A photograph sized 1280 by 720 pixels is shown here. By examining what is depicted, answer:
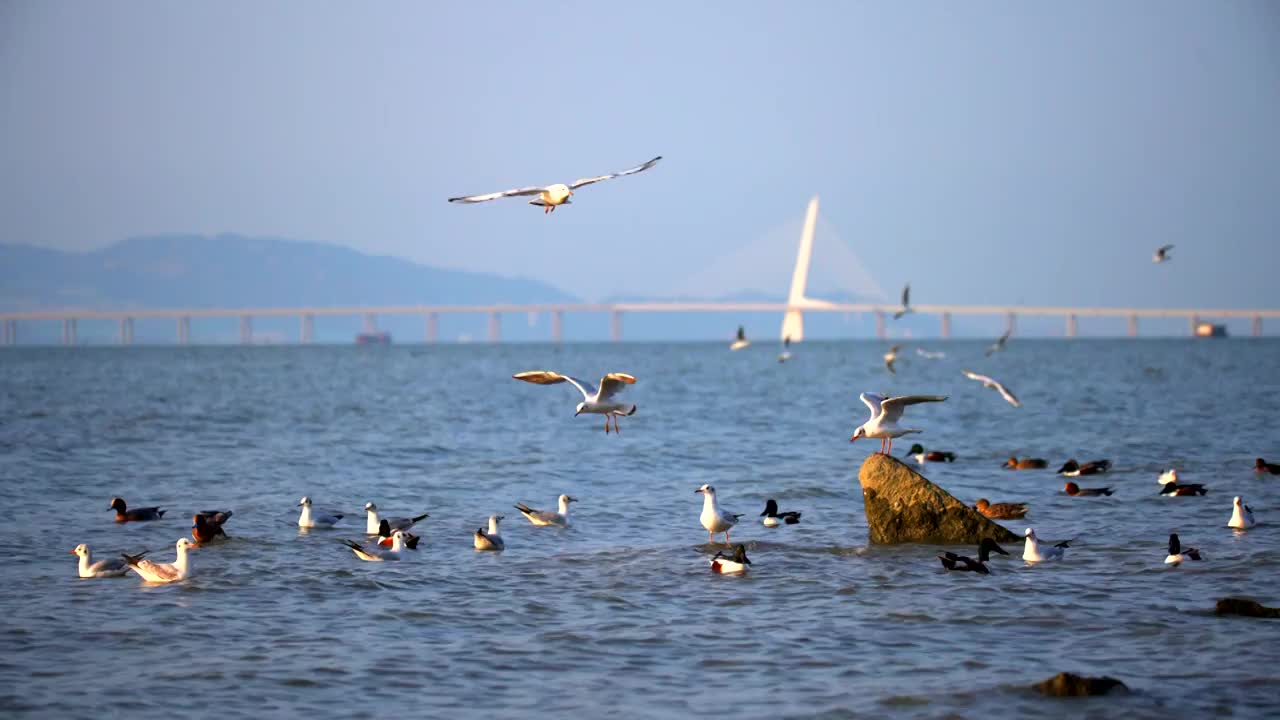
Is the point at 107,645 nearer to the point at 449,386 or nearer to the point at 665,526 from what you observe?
the point at 665,526

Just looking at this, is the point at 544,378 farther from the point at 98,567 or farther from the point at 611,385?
the point at 98,567

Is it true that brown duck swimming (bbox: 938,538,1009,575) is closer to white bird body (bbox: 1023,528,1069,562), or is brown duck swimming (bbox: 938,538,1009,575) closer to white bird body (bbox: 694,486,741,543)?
white bird body (bbox: 1023,528,1069,562)

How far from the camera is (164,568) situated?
42.5ft

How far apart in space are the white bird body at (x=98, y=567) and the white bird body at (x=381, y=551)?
7.04 feet

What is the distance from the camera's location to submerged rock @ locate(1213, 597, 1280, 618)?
1088 cm

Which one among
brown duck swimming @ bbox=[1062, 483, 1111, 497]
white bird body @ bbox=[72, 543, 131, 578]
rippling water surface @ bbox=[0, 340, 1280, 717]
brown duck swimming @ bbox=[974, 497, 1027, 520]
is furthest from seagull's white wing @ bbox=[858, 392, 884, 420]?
white bird body @ bbox=[72, 543, 131, 578]

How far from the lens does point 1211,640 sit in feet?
33.5

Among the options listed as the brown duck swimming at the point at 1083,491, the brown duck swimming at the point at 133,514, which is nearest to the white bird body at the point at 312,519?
the brown duck swimming at the point at 133,514

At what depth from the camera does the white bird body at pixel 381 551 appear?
14.1 meters

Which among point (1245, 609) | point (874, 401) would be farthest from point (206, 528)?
point (1245, 609)

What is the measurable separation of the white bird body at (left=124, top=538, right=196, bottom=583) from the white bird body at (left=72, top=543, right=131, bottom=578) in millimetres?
89

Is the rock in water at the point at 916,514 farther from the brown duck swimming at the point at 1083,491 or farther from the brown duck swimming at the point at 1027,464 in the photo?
the brown duck swimming at the point at 1027,464

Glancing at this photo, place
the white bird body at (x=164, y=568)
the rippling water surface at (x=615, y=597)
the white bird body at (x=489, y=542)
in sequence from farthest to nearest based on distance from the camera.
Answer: the white bird body at (x=489, y=542), the white bird body at (x=164, y=568), the rippling water surface at (x=615, y=597)

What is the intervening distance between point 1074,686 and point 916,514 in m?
5.81
